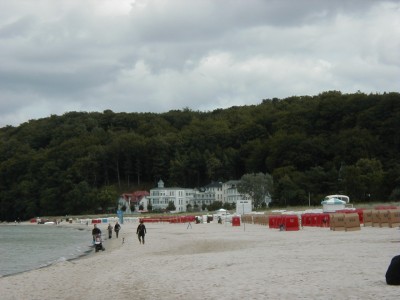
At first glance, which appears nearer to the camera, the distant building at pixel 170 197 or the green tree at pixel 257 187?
the green tree at pixel 257 187

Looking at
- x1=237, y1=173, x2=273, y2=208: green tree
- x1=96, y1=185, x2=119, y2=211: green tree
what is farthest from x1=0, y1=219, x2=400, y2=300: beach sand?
x1=96, y1=185, x2=119, y2=211: green tree

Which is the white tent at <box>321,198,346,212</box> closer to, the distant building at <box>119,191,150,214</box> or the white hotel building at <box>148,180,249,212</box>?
the white hotel building at <box>148,180,249,212</box>

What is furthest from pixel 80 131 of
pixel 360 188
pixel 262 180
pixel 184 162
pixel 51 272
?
pixel 51 272

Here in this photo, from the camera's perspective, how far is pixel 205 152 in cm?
15012

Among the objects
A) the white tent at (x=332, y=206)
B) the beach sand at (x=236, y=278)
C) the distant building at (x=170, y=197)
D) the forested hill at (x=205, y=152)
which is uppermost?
the forested hill at (x=205, y=152)

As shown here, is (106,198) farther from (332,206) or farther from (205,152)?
(332,206)

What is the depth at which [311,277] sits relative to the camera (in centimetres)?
1389

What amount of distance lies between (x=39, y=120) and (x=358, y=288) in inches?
7586

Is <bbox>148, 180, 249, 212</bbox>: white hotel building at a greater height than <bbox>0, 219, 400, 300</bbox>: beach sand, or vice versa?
<bbox>148, 180, 249, 212</bbox>: white hotel building

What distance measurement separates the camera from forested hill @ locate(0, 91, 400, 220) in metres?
106

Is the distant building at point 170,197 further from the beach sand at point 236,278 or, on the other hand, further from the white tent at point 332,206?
the beach sand at point 236,278

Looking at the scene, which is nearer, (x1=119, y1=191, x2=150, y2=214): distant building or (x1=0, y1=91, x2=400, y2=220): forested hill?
(x1=0, y1=91, x2=400, y2=220): forested hill

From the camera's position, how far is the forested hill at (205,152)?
349 feet

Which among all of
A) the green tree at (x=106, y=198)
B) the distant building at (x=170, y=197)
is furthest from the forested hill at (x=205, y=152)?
the distant building at (x=170, y=197)
